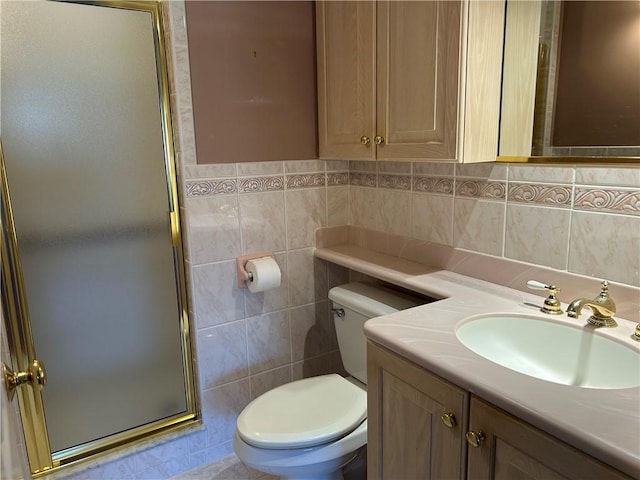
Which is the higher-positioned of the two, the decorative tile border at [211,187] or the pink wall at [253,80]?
the pink wall at [253,80]

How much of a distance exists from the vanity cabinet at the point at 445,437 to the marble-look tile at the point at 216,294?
2.67 ft

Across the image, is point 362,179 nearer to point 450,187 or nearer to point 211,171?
point 450,187

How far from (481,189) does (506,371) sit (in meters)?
0.73

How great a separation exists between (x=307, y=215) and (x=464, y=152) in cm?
85

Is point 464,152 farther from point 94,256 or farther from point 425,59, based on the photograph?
point 94,256

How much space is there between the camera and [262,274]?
6.12ft

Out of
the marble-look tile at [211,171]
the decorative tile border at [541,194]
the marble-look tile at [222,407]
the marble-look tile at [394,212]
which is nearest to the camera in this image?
the decorative tile border at [541,194]

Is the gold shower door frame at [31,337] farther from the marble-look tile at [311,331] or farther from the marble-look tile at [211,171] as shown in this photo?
the marble-look tile at [311,331]

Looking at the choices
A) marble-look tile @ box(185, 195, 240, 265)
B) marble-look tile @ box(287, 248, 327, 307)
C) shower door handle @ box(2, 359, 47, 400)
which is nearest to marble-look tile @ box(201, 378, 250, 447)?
marble-look tile @ box(287, 248, 327, 307)

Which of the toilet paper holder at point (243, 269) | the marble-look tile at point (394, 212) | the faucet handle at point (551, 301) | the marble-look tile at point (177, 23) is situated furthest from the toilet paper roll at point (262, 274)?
the faucet handle at point (551, 301)

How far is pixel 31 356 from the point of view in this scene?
1.64 m

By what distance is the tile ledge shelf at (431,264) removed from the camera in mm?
1288

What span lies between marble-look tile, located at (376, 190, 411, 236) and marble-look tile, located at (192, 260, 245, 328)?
0.65 meters

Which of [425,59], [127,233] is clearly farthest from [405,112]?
[127,233]
